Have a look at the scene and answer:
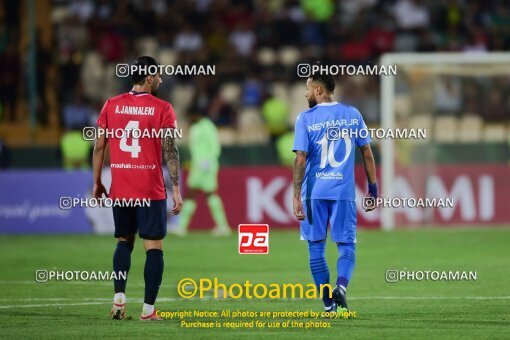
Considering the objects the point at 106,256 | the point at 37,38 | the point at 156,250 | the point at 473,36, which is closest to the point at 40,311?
the point at 156,250

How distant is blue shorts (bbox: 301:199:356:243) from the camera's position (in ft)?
37.5

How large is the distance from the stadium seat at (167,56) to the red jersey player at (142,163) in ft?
58.9

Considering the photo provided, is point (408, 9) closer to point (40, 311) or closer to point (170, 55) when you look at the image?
point (170, 55)

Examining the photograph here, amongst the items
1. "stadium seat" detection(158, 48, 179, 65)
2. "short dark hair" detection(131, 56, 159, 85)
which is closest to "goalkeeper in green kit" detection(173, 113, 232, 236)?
"stadium seat" detection(158, 48, 179, 65)

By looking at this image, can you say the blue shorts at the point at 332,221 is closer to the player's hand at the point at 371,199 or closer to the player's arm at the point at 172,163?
the player's hand at the point at 371,199

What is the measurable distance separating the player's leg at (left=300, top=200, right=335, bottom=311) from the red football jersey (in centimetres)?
137

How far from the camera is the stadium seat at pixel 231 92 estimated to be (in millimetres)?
28234

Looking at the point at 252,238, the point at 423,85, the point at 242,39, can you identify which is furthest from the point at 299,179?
the point at 242,39

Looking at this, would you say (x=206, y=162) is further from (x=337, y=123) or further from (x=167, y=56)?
(x=337, y=123)

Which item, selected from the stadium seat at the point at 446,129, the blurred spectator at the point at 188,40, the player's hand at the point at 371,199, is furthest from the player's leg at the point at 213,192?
the player's hand at the point at 371,199

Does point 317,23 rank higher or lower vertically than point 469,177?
higher

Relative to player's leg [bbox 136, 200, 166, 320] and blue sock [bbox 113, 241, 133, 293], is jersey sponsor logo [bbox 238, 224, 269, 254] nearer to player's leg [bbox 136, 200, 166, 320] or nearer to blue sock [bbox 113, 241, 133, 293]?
player's leg [bbox 136, 200, 166, 320]

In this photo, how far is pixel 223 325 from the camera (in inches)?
427

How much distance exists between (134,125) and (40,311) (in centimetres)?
230
